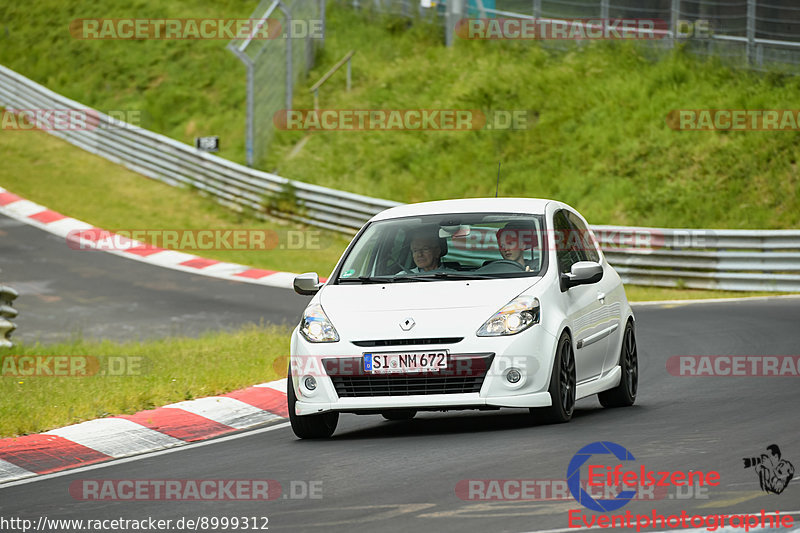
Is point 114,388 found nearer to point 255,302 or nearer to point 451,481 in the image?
point 451,481

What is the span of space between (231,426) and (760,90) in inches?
787

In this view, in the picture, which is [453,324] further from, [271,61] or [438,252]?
[271,61]

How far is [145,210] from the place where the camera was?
97.7 feet

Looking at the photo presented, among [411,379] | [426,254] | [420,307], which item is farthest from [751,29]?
[411,379]

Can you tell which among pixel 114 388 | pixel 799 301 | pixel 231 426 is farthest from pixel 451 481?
pixel 799 301

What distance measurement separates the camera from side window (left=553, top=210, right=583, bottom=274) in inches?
376

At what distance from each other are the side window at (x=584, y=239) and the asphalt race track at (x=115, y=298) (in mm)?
8129

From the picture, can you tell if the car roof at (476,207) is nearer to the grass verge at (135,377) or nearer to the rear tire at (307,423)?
the rear tire at (307,423)
